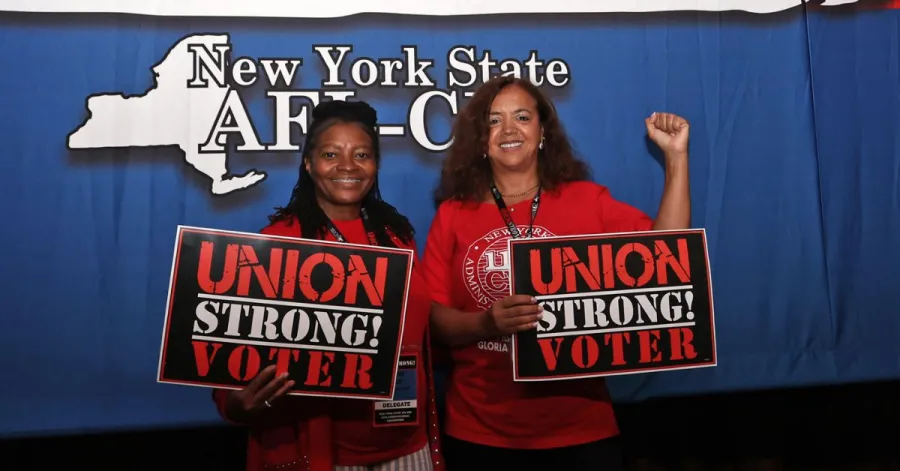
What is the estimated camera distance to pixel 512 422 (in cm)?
171

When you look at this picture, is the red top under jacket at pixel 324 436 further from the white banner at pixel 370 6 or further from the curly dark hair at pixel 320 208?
the white banner at pixel 370 6

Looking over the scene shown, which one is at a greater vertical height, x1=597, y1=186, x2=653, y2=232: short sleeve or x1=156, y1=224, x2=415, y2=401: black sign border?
x1=597, y1=186, x2=653, y2=232: short sleeve

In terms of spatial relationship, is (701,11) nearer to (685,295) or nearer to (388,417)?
(685,295)

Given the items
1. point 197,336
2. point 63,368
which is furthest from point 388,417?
point 63,368

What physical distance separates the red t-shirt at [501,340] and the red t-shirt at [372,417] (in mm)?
63

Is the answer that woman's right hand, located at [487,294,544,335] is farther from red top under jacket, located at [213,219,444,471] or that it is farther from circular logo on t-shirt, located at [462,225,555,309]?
red top under jacket, located at [213,219,444,471]

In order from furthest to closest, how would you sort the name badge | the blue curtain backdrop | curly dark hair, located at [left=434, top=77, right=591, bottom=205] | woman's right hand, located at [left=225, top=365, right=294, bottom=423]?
the blue curtain backdrop → curly dark hair, located at [left=434, top=77, right=591, bottom=205] → the name badge → woman's right hand, located at [left=225, top=365, right=294, bottom=423]

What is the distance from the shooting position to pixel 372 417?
5.53 ft

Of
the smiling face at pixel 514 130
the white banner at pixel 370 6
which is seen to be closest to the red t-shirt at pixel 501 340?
the smiling face at pixel 514 130

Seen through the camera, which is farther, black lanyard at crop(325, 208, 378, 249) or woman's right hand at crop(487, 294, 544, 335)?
black lanyard at crop(325, 208, 378, 249)

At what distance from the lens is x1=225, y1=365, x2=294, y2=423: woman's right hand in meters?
1.58

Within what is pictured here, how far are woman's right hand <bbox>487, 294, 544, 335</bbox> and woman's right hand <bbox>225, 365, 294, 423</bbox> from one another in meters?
0.48

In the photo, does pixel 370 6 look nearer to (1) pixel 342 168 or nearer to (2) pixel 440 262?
(1) pixel 342 168

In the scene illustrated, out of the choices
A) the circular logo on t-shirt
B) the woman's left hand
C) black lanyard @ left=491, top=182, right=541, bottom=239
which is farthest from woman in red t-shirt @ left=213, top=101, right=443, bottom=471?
the woman's left hand
